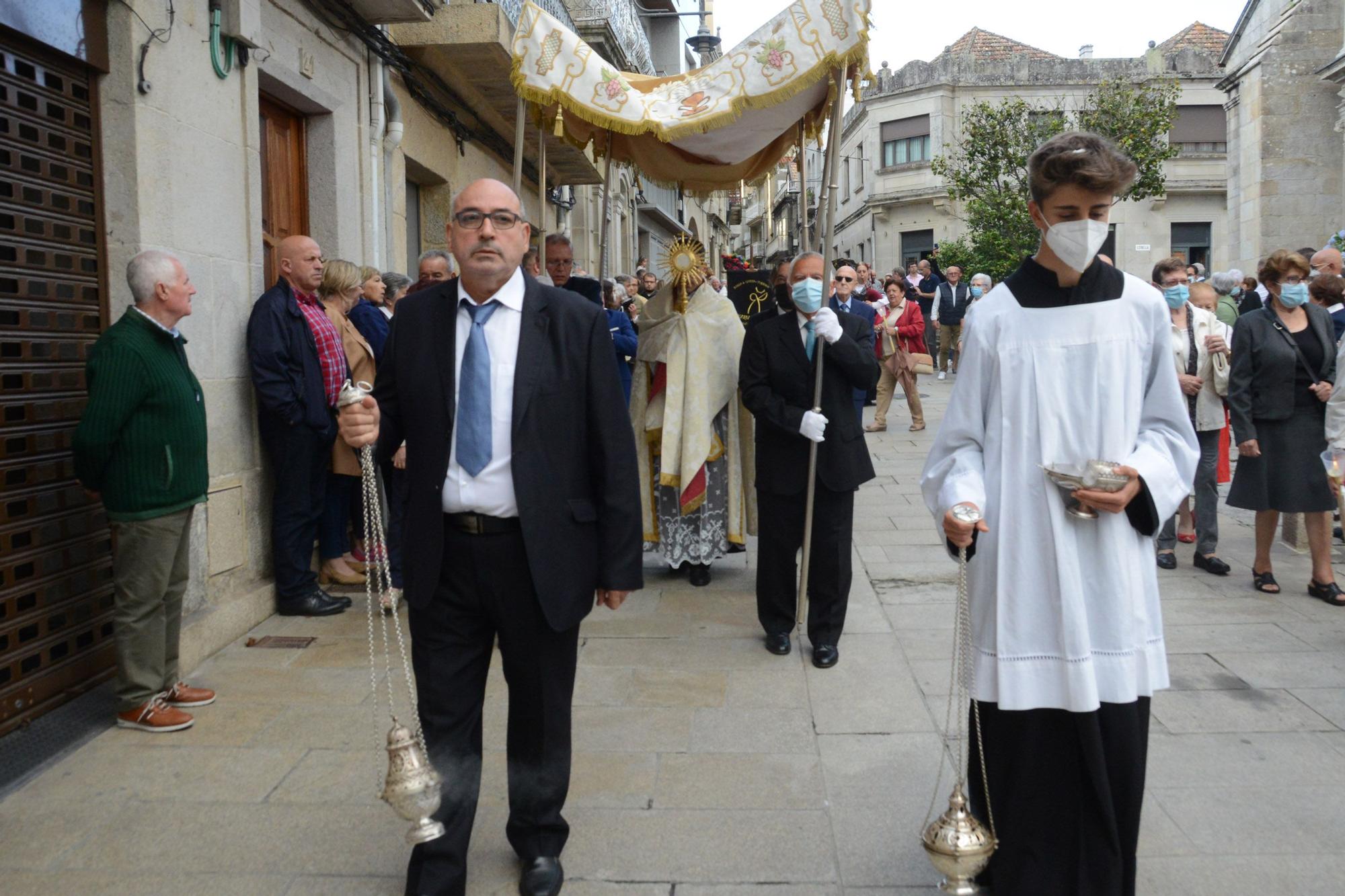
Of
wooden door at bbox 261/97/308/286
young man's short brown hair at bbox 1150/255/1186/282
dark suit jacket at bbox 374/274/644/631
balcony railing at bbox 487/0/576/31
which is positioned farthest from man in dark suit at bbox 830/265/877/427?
wooden door at bbox 261/97/308/286

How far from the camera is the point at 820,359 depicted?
5.22 m

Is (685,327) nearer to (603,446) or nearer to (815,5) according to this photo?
(815,5)

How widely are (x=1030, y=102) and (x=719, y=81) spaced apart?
33.0 meters

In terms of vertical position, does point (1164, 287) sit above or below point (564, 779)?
above

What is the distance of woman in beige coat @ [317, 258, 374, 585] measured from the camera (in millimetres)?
6426

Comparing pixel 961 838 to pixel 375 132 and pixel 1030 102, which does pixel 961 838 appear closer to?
pixel 375 132

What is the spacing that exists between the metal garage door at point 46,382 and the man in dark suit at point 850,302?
11.2 feet

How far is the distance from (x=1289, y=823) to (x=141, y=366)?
430 cm

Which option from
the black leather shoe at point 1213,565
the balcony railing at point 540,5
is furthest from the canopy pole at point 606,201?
the black leather shoe at point 1213,565

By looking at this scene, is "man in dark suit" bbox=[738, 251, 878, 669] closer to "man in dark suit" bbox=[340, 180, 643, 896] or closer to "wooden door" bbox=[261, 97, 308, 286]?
"man in dark suit" bbox=[340, 180, 643, 896]

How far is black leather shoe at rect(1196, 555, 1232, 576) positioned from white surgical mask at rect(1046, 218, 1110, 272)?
4944mm

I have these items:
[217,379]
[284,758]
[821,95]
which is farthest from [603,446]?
[821,95]

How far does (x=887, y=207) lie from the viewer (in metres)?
38.4

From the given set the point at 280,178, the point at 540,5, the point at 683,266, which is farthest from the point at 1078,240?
the point at 540,5
